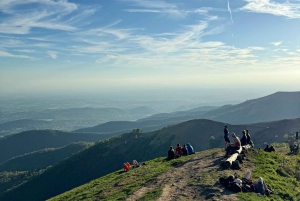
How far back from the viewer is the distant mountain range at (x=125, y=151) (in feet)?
332

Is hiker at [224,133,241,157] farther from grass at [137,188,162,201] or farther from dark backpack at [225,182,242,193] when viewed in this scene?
grass at [137,188,162,201]

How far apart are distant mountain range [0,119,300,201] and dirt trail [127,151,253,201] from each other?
253 feet

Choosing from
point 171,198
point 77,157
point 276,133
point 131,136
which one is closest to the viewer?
point 171,198

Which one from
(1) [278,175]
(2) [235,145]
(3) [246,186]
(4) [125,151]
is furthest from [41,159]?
(3) [246,186]

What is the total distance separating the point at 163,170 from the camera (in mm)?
24672

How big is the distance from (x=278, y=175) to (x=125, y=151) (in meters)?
105

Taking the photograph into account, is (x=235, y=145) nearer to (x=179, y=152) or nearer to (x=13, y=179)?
(x=179, y=152)

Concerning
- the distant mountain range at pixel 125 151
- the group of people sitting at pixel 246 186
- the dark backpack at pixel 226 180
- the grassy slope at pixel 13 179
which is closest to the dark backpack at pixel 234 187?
the group of people sitting at pixel 246 186

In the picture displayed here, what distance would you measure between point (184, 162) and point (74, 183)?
290ft

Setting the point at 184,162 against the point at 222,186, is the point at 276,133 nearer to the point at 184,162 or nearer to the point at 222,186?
the point at 184,162

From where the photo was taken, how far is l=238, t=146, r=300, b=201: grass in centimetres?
1667

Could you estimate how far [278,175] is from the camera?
21.2m

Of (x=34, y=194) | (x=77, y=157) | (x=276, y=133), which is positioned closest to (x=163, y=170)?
(x=276, y=133)

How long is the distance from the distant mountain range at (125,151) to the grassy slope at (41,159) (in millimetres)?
59471
